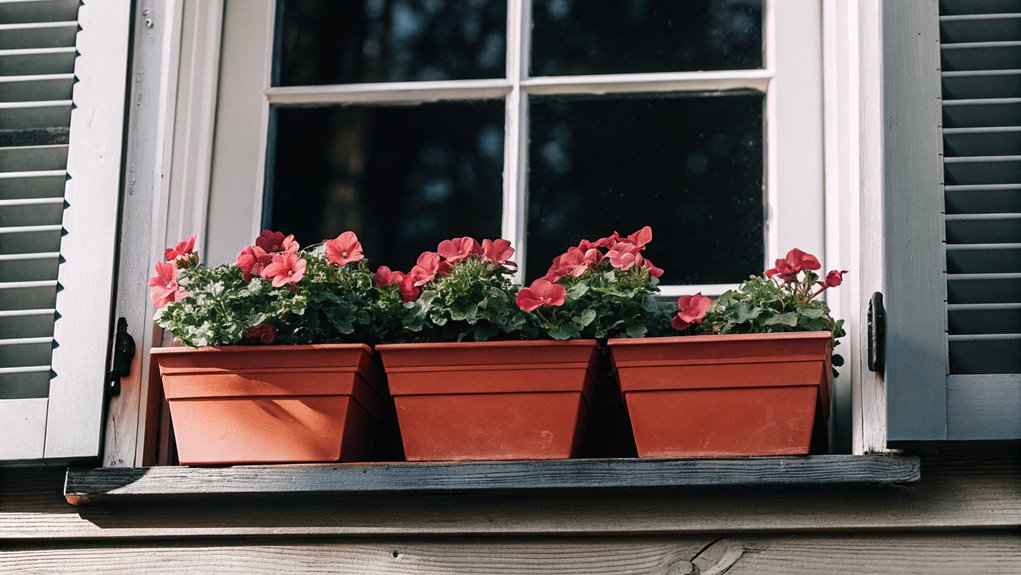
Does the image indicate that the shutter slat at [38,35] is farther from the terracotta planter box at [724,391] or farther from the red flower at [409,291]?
the terracotta planter box at [724,391]

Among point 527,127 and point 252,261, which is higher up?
point 527,127

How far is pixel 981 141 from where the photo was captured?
2.31 meters

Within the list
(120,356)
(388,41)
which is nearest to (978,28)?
(388,41)

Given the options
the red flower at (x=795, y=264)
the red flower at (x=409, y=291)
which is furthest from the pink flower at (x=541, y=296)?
the red flower at (x=795, y=264)

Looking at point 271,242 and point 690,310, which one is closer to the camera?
point 690,310

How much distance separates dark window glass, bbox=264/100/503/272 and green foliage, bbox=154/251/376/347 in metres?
0.39

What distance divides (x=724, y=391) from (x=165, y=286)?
95cm

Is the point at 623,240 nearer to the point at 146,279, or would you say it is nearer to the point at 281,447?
the point at 281,447

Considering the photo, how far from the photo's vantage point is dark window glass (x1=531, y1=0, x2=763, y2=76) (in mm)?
2846

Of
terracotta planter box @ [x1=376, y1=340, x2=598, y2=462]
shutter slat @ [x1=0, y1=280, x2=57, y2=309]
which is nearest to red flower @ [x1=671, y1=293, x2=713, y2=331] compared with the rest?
terracotta planter box @ [x1=376, y1=340, x2=598, y2=462]

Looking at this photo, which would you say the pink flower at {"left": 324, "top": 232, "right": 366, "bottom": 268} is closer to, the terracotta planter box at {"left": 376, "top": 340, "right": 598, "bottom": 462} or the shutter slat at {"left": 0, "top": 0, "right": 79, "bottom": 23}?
the terracotta planter box at {"left": 376, "top": 340, "right": 598, "bottom": 462}

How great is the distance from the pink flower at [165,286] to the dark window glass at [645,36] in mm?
865

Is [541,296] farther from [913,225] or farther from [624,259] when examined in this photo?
[913,225]

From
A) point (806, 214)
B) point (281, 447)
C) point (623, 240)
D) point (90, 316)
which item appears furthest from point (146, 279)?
point (806, 214)
